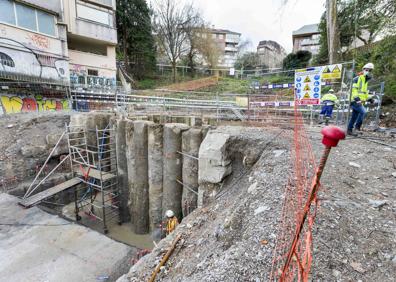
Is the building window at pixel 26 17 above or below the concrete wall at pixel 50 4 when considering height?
below

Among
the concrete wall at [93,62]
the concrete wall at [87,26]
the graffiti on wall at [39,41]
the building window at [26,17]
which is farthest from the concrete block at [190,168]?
the concrete wall at [87,26]

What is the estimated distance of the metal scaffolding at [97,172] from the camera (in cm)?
820

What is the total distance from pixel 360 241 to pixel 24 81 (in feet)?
58.7

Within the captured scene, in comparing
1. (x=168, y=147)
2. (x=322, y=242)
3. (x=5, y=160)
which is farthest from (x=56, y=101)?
Result: (x=322, y=242)

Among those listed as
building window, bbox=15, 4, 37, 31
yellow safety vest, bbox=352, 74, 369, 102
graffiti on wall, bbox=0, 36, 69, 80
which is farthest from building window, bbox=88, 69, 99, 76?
yellow safety vest, bbox=352, 74, 369, 102

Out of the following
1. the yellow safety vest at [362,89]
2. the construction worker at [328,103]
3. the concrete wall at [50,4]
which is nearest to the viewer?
the yellow safety vest at [362,89]

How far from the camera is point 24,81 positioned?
1384 cm

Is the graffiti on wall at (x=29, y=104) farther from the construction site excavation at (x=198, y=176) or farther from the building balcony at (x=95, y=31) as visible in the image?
the building balcony at (x=95, y=31)

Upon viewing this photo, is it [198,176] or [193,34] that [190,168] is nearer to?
[198,176]

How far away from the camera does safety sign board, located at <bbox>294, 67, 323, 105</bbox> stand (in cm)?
615

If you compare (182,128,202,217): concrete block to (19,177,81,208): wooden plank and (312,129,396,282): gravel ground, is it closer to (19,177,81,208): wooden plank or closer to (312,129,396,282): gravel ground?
(312,129,396,282): gravel ground

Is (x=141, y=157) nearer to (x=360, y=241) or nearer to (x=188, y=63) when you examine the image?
(x=360, y=241)

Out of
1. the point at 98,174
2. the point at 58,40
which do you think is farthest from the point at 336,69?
the point at 58,40

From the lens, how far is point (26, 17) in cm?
1411
